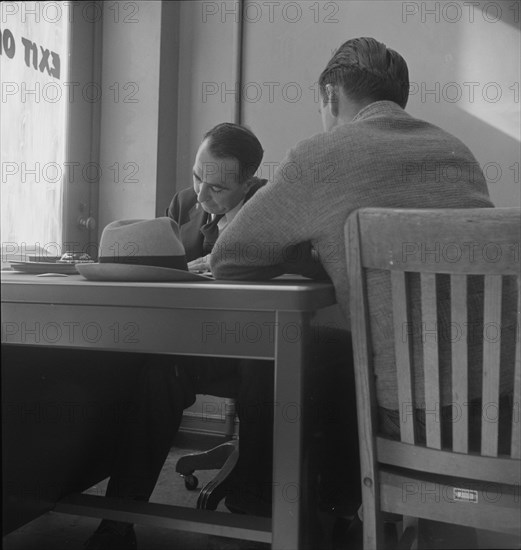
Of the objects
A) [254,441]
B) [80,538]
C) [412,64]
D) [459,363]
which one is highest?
[412,64]

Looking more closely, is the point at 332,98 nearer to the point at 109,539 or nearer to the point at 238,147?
→ the point at 238,147

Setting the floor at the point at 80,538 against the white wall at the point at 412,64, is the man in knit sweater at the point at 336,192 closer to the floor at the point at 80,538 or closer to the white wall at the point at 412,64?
the floor at the point at 80,538

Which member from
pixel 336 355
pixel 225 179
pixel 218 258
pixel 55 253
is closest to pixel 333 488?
pixel 336 355

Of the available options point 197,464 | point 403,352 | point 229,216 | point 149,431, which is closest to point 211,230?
point 229,216

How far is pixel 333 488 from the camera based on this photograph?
1.63m

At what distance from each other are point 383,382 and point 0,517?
0.77 m

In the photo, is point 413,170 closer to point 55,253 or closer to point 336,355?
point 336,355

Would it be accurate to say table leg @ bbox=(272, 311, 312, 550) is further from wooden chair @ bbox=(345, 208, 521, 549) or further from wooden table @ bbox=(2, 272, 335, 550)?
wooden chair @ bbox=(345, 208, 521, 549)

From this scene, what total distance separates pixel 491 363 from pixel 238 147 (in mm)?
1431

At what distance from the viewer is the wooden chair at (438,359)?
111 centimetres

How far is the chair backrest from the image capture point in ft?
3.62

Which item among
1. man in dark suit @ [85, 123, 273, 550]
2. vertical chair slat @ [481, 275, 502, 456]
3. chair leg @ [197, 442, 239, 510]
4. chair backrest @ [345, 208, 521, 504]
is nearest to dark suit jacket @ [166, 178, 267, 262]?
man in dark suit @ [85, 123, 273, 550]

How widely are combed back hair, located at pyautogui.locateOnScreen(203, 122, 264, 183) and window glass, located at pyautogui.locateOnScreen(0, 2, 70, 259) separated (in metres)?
1.10

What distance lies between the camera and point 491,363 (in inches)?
44.4
